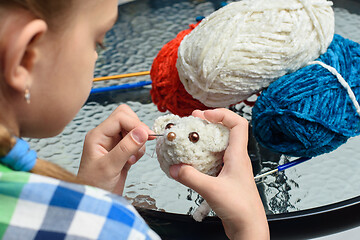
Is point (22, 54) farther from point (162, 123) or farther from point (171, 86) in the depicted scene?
point (171, 86)

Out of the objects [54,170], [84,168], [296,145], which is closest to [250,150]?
[296,145]

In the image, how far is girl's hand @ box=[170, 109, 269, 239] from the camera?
15.9 inches

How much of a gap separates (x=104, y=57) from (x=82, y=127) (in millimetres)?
205

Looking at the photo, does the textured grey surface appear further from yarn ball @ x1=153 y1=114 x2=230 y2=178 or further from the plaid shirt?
the plaid shirt

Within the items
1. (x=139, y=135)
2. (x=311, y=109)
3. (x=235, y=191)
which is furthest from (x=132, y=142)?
(x=311, y=109)

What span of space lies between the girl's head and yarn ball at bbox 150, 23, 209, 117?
0.84 ft

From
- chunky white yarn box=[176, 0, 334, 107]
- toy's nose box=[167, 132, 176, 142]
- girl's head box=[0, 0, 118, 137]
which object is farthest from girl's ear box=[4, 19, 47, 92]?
chunky white yarn box=[176, 0, 334, 107]

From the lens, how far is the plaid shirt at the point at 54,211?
29 cm

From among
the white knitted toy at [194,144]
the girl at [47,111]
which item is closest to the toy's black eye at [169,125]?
the white knitted toy at [194,144]

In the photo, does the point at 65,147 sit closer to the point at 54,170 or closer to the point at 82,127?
the point at 82,127

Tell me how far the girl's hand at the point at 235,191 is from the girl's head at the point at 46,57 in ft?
0.46

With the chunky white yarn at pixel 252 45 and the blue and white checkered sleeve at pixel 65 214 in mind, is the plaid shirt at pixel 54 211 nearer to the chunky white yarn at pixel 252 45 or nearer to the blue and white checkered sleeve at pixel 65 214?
the blue and white checkered sleeve at pixel 65 214

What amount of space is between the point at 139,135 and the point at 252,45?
185mm

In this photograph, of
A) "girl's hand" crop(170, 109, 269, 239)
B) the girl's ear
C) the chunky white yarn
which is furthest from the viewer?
the chunky white yarn
